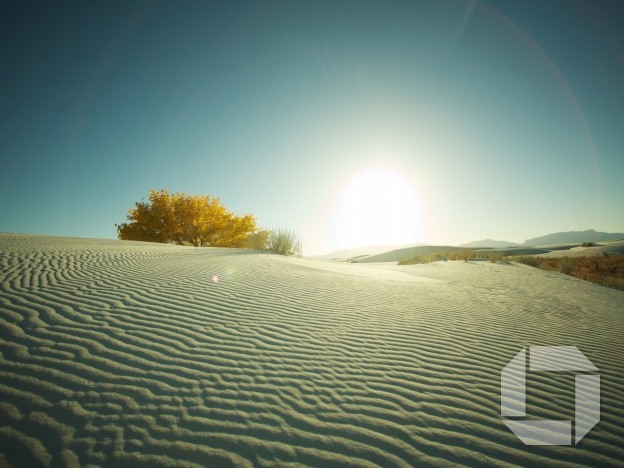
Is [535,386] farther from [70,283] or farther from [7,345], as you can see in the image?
[70,283]

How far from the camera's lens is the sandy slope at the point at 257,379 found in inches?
63.1

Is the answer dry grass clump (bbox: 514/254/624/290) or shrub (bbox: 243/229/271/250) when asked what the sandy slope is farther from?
shrub (bbox: 243/229/271/250)

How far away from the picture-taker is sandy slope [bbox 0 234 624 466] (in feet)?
5.25

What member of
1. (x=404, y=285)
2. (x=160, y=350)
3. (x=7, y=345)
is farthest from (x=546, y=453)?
(x=404, y=285)

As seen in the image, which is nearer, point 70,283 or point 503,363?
point 503,363

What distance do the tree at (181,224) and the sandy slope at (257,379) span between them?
48.5 feet

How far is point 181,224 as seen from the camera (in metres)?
18.7

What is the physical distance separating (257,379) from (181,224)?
61.6 ft

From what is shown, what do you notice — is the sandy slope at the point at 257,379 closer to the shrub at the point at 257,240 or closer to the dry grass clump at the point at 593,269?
the dry grass clump at the point at 593,269

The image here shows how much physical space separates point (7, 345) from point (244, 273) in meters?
3.44

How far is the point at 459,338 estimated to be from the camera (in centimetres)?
345

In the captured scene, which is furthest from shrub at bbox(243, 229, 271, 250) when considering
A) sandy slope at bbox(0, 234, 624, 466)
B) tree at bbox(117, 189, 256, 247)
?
sandy slope at bbox(0, 234, 624, 466)

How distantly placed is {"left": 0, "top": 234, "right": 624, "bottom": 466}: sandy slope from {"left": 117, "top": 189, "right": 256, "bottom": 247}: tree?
1478cm

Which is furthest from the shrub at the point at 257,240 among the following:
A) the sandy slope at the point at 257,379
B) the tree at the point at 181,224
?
the sandy slope at the point at 257,379
